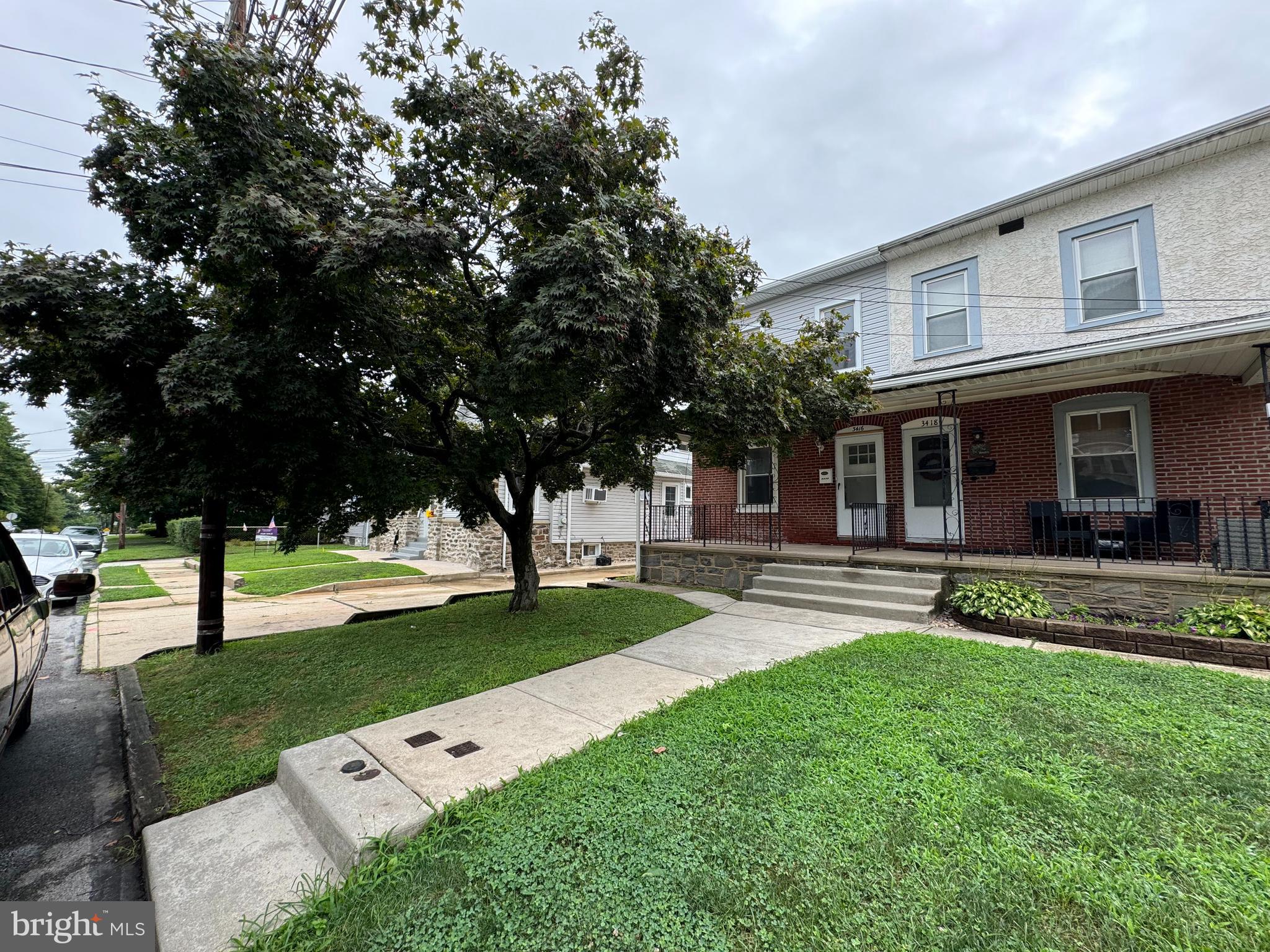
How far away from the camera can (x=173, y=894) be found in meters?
2.17

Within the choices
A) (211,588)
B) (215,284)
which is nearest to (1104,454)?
(215,284)

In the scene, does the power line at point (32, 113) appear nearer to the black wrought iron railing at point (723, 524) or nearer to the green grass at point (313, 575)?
the green grass at point (313, 575)

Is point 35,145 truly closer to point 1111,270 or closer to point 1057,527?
point 1057,527

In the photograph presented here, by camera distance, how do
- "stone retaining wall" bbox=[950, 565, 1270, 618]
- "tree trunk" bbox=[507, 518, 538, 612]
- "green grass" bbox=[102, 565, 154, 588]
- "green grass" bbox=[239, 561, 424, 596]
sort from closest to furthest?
1. "stone retaining wall" bbox=[950, 565, 1270, 618]
2. "tree trunk" bbox=[507, 518, 538, 612]
3. "green grass" bbox=[239, 561, 424, 596]
4. "green grass" bbox=[102, 565, 154, 588]

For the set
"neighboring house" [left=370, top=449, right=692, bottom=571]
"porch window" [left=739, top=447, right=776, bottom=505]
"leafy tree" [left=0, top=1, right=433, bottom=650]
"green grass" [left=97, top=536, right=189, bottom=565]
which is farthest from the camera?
"green grass" [left=97, top=536, right=189, bottom=565]

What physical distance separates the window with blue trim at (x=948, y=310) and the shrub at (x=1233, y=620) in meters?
5.69

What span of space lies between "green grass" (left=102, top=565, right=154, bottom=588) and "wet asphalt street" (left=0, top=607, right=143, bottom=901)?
10.0 m

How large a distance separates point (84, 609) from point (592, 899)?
12610 mm

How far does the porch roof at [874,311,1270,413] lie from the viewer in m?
5.78

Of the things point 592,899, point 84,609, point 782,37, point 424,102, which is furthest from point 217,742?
point 782,37

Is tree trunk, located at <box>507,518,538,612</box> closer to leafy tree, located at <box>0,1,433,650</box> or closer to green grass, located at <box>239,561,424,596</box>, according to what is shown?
leafy tree, located at <box>0,1,433,650</box>

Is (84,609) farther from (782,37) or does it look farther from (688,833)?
(782,37)

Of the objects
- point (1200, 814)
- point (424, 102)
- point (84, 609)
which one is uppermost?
point (424, 102)

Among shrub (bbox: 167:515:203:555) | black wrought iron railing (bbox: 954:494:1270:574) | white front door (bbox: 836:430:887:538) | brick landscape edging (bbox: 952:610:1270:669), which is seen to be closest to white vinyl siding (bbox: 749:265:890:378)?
white front door (bbox: 836:430:887:538)
